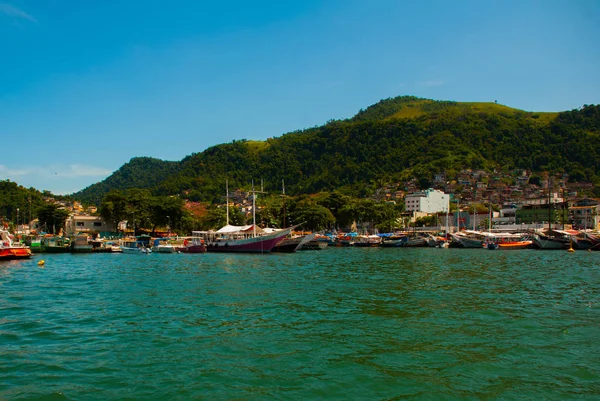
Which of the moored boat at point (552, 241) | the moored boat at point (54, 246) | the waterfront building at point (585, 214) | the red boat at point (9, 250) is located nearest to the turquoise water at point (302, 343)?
the red boat at point (9, 250)

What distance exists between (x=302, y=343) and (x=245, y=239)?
55602 mm

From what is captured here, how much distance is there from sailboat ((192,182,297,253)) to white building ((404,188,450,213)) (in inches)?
3858

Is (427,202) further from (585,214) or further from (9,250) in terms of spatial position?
(9,250)

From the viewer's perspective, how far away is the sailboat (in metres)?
67.1

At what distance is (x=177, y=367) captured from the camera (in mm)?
12094

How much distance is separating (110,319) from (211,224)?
109 metres

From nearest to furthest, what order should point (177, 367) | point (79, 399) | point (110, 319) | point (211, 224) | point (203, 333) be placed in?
1. point (79, 399)
2. point (177, 367)
3. point (203, 333)
4. point (110, 319)
5. point (211, 224)

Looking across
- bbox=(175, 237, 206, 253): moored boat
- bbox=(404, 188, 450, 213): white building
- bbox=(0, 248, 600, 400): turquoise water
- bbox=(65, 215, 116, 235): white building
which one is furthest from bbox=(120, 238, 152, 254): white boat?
bbox=(404, 188, 450, 213): white building

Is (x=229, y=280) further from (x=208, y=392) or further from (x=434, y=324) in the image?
(x=208, y=392)

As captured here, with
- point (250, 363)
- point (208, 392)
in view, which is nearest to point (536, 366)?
point (250, 363)

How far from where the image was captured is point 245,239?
6931 centimetres

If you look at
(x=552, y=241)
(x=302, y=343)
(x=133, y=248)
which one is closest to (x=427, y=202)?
(x=552, y=241)

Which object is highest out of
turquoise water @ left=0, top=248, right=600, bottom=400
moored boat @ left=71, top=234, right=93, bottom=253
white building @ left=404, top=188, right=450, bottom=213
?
white building @ left=404, top=188, right=450, bottom=213

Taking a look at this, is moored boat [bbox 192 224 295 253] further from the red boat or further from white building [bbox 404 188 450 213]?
white building [bbox 404 188 450 213]
